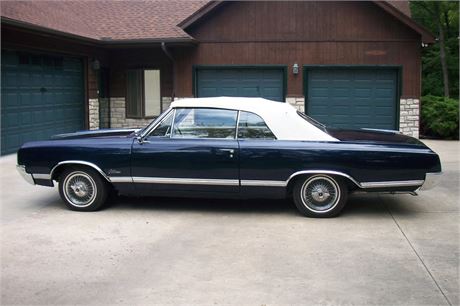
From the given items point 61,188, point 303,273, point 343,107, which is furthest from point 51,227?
point 343,107

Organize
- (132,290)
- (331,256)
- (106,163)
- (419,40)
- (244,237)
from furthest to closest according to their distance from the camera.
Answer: (419,40), (106,163), (244,237), (331,256), (132,290)

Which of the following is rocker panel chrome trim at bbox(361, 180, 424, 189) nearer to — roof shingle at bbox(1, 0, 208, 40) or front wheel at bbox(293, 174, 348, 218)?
front wheel at bbox(293, 174, 348, 218)

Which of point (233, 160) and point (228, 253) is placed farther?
point (233, 160)

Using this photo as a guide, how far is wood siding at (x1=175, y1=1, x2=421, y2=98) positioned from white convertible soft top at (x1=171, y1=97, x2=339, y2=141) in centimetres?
969

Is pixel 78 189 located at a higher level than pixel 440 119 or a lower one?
lower

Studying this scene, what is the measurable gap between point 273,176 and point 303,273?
2083 mm

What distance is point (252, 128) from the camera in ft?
23.8

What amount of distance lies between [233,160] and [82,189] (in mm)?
2037

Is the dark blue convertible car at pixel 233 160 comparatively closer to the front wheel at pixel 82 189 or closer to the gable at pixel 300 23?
the front wheel at pixel 82 189

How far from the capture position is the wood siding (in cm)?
1655

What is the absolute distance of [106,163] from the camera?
23.8ft

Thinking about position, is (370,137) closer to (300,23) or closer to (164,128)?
(164,128)

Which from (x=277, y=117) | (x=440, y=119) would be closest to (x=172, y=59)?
(x=440, y=119)

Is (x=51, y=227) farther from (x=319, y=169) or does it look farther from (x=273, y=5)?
(x=273, y=5)
